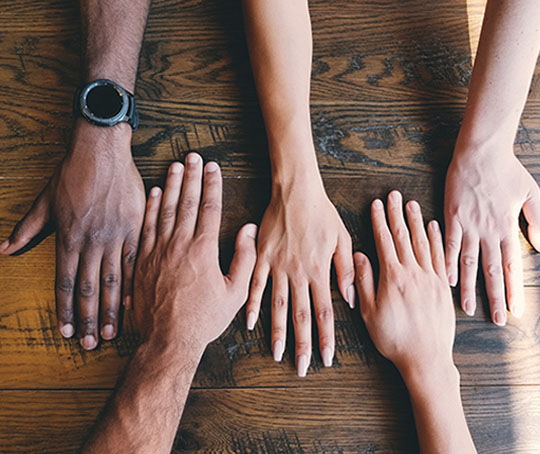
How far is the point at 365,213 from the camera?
1.14 m

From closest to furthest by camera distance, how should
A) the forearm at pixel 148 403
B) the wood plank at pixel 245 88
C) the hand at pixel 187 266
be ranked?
1. the forearm at pixel 148 403
2. the hand at pixel 187 266
3. the wood plank at pixel 245 88

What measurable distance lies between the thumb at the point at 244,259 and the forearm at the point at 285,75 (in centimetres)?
15

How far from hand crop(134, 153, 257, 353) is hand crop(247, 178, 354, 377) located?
4 centimetres

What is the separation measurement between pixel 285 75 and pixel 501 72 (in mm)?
478

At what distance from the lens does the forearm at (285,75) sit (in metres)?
1.06

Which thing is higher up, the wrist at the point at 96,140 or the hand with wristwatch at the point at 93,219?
the wrist at the point at 96,140

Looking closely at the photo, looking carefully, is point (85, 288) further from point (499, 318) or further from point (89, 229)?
point (499, 318)

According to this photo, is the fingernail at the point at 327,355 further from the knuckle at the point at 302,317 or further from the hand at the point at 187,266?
the hand at the point at 187,266

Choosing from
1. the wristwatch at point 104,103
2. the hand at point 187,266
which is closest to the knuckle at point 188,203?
the hand at point 187,266

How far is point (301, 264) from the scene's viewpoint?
3.51 ft

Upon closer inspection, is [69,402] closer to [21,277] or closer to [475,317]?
[21,277]

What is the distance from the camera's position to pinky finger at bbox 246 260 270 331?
3.49 feet

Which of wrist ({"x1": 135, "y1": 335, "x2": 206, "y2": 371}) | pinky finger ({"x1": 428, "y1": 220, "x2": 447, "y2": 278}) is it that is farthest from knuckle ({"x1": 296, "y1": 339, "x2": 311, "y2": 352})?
pinky finger ({"x1": 428, "y1": 220, "x2": 447, "y2": 278})

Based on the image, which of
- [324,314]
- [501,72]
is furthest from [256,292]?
[501,72]
